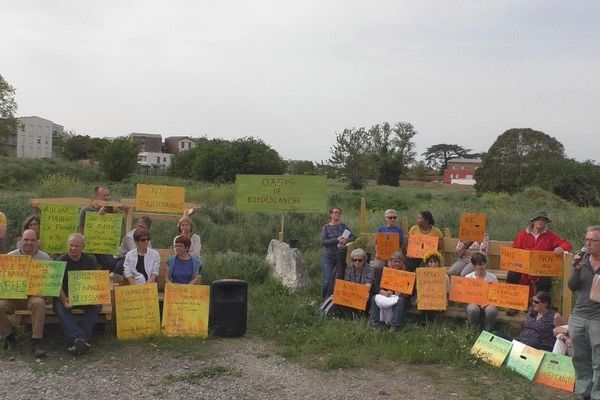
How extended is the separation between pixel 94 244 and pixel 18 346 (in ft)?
5.76

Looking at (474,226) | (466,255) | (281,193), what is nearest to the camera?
(466,255)

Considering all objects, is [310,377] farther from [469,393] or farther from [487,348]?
[487,348]

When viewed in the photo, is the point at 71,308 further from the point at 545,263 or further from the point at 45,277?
the point at 545,263

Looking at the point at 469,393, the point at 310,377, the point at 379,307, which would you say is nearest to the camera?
the point at 469,393

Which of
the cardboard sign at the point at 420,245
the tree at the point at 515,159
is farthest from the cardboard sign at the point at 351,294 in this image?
the tree at the point at 515,159

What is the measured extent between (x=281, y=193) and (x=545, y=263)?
452 centimetres

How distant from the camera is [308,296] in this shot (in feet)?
29.0

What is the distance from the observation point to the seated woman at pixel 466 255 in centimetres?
769

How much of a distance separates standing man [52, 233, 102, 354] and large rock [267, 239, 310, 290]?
3.32 metres

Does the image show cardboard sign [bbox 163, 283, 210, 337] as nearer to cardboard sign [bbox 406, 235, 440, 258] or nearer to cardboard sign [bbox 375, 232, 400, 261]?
cardboard sign [bbox 375, 232, 400, 261]

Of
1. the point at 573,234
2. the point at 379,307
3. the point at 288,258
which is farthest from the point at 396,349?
the point at 573,234

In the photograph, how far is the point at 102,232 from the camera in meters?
7.81

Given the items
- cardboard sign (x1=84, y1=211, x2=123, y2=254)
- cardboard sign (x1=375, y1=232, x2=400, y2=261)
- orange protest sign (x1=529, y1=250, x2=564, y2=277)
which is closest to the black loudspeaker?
cardboard sign (x1=84, y1=211, x2=123, y2=254)

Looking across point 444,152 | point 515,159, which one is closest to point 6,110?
point 515,159
